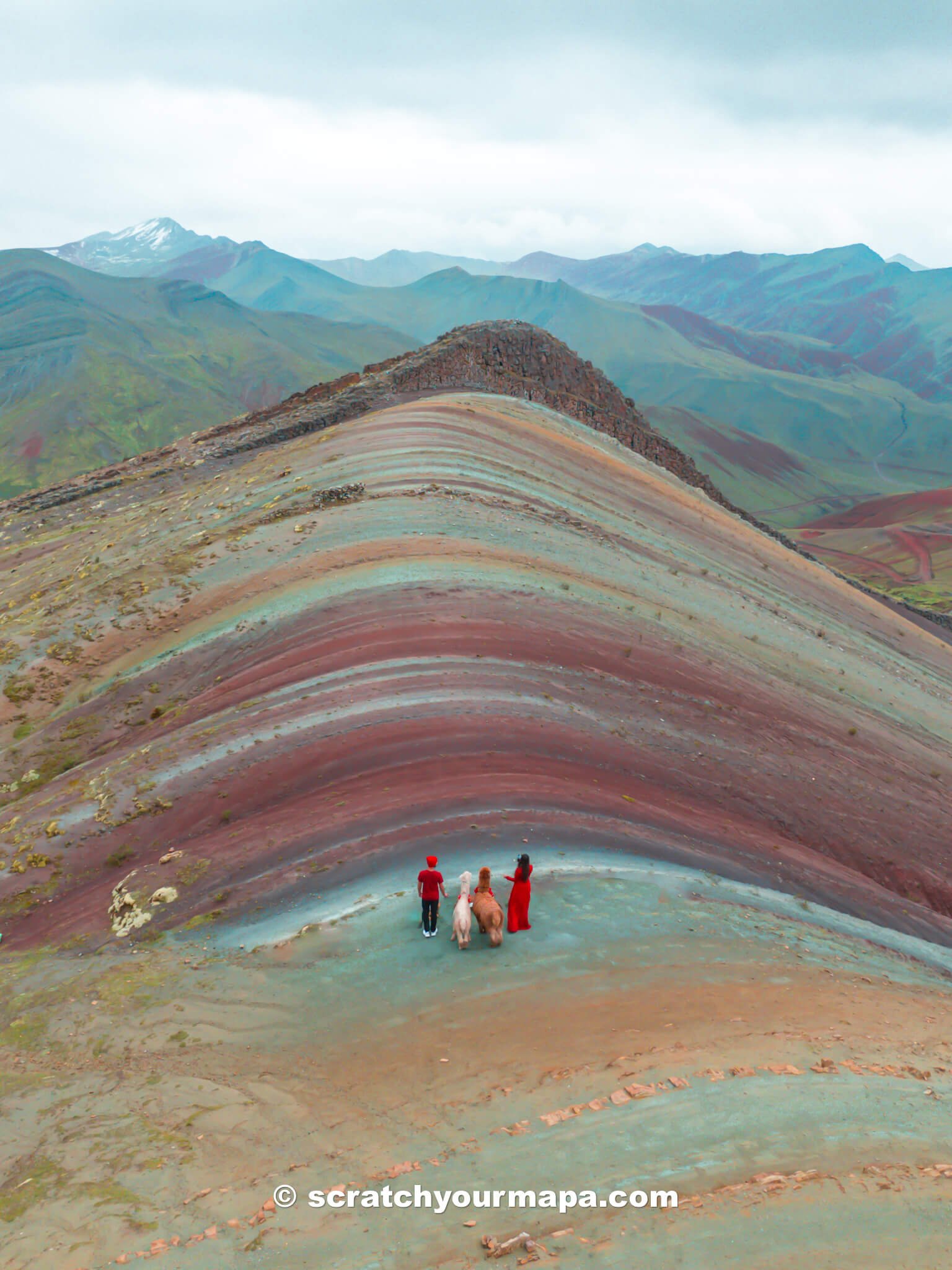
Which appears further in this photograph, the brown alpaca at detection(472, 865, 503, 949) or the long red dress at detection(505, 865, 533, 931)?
the long red dress at detection(505, 865, 533, 931)

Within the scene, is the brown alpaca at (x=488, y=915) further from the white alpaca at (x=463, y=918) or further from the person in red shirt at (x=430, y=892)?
the person in red shirt at (x=430, y=892)

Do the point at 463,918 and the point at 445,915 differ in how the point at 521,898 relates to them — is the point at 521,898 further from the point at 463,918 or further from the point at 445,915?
the point at 445,915

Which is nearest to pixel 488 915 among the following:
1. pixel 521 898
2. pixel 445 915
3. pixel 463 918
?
pixel 463 918

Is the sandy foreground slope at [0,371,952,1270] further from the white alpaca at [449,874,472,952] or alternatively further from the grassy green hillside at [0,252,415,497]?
the grassy green hillside at [0,252,415,497]

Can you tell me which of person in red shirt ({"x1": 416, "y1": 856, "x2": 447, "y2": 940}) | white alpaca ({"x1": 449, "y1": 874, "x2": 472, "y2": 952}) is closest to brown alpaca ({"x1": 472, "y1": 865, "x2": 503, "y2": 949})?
white alpaca ({"x1": 449, "y1": 874, "x2": 472, "y2": 952})

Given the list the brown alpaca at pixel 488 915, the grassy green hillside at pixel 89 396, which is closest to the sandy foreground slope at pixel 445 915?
the brown alpaca at pixel 488 915

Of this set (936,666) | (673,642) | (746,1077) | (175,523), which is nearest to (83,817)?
(746,1077)

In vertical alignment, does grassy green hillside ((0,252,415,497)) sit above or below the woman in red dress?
above
